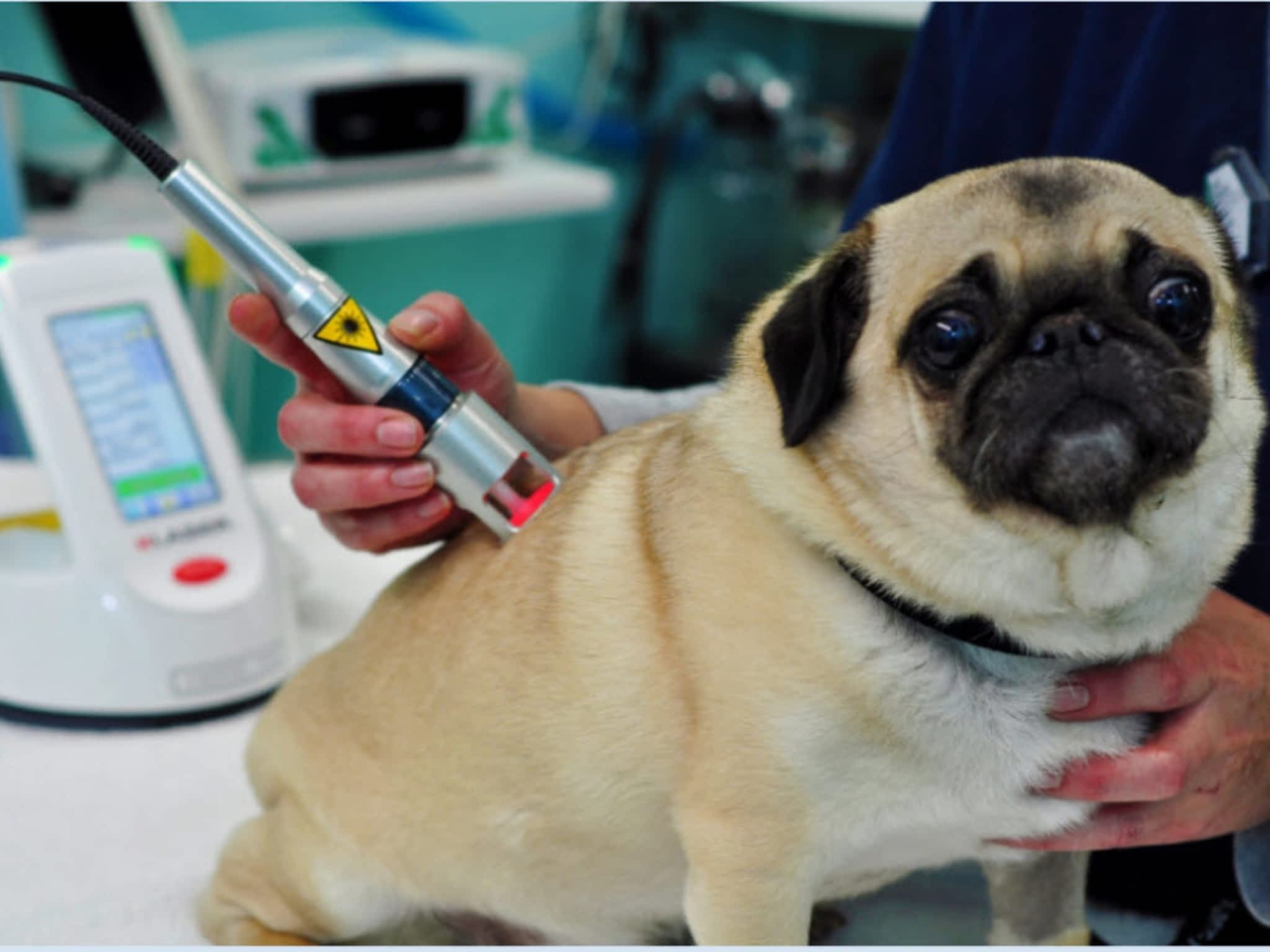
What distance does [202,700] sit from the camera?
0.87m

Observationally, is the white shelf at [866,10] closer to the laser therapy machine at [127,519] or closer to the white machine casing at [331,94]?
the white machine casing at [331,94]

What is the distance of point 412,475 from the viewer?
74 centimetres

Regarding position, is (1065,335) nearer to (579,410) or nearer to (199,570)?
(579,410)

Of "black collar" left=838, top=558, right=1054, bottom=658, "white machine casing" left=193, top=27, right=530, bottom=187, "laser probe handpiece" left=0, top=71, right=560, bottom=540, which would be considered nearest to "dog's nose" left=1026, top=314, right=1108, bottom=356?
"black collar" left=838, top=558, right=1054, bottom=658

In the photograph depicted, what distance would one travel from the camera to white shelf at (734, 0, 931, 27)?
209 cm

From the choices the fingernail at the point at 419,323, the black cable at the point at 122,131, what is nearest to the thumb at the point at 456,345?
the fingernail at the point at 419,323

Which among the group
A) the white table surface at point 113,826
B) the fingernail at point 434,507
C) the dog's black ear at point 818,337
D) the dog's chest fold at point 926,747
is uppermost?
the dog's black ear at point 818,337

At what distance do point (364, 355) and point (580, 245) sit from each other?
6.61 ft

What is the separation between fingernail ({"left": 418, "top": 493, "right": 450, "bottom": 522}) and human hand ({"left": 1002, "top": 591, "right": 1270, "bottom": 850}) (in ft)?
1.08

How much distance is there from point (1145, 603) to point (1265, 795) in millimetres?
164

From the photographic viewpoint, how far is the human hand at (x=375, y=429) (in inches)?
28.7

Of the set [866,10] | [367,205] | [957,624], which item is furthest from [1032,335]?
[866,10]

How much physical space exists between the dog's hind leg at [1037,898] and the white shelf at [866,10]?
1536 millimetres

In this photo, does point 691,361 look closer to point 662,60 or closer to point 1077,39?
point 662,60
